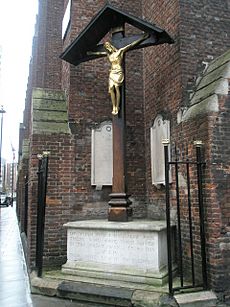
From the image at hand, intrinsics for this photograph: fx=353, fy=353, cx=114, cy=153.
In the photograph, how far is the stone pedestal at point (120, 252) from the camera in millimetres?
5766

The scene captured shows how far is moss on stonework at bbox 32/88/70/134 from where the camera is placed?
25.3 ft

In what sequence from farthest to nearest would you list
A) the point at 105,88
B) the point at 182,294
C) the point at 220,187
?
the point at 105,88
the point at 220,187
the point at 182,294

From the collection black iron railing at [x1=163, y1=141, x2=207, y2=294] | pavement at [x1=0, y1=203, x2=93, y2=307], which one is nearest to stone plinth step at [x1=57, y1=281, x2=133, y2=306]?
pavement at [x1=0, y1=203, x2=93, y2=307]

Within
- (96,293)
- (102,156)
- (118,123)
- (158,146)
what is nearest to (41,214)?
(96,293)

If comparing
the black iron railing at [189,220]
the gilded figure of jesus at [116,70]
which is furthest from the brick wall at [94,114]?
the black iron railing at [189,220]

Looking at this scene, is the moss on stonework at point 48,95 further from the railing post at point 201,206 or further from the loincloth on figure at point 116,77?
the railing post at point 201,206

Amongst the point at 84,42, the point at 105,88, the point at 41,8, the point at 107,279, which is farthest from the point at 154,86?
the point at 41,8

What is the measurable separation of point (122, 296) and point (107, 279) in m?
0.68

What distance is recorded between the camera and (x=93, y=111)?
8.13 metres

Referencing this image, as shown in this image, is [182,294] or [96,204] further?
[96,204]

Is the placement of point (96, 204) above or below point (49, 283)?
above

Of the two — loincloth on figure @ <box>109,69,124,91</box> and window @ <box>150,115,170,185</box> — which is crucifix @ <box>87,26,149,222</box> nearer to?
loincloth on figure @ <box>109,69,124,91</box>

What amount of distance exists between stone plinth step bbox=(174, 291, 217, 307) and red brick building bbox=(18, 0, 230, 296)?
0.21 metres

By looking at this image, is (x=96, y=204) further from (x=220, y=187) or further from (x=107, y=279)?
(x=220, y=187)
